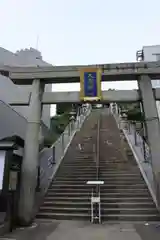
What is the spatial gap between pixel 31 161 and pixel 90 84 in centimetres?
367

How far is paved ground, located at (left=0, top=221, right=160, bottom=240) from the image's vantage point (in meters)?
6.66

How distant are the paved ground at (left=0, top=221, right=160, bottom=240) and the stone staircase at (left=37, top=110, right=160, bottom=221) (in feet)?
2.30

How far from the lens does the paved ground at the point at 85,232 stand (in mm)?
6665

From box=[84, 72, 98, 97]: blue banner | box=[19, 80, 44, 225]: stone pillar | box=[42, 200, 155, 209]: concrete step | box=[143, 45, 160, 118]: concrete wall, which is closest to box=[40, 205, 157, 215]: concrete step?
box=[42, 200, 155, 209]: concrete step

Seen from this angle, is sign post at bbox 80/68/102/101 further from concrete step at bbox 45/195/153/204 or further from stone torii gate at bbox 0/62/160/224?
concrete step at bbox 45/195/153/204

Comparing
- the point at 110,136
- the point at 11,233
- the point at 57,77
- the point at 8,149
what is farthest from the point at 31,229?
the point at 110,136

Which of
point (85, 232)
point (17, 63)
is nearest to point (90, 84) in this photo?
point (85, 232)

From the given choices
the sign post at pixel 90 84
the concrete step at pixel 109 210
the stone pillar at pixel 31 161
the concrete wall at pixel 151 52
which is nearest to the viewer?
the stone pillar at pixel 31 161

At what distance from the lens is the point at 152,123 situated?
9148 mm

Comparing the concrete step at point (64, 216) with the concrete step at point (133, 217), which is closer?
the concrete step at point (133, 217)

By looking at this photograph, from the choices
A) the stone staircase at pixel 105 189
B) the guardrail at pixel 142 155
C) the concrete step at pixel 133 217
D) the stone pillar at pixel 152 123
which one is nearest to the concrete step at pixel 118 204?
the stone staircase at pixel 105 189

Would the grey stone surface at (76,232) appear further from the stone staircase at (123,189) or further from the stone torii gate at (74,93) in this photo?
the stone torii gate at (74,93)

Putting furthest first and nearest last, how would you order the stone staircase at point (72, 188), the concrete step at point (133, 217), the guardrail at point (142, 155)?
the guardrail at point (142, 155) → the stone staircase at point (72, 188) → the concrete step at point (133, 217)

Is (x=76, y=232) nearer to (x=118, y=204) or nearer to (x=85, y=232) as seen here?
(x=85, y=232)
